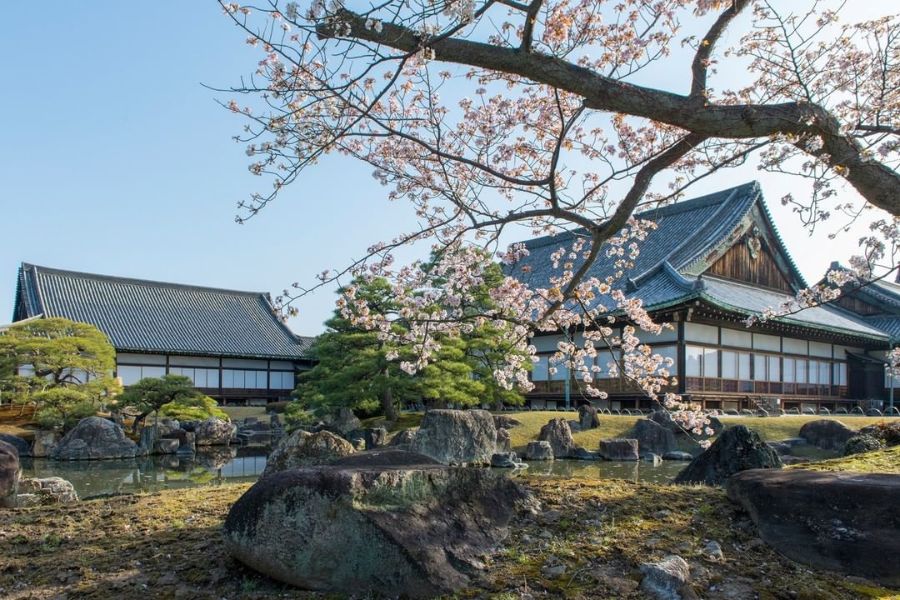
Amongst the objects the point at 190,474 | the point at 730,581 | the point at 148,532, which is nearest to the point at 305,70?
the point at 148,532

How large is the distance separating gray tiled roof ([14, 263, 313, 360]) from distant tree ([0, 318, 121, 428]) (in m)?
6.97

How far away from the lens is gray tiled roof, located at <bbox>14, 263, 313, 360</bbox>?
31297mm

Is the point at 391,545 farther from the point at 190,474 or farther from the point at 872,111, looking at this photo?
the point at 190,474

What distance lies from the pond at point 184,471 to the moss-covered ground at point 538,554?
570 centimetres

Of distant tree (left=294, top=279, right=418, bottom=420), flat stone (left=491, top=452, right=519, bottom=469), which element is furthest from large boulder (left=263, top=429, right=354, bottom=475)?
distant tree (left=294, top=279, right=418, bottom=420)

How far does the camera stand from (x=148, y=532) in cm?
498

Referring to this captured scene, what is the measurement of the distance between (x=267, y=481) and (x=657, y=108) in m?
3.58

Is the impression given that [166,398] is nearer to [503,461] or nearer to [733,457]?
[503,461]

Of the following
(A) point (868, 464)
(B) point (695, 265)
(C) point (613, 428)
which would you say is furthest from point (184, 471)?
(B) point (695, 265)

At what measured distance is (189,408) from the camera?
21156 millimetres

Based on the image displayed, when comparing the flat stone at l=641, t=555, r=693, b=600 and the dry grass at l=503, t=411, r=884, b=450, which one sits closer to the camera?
the flat stone at l=641, t=555, r=693, b=600

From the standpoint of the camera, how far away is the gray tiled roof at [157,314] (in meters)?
31.3

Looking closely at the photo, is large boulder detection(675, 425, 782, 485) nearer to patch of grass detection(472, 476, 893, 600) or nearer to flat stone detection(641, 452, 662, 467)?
patch of grass detection(472, 476, 893, 600)

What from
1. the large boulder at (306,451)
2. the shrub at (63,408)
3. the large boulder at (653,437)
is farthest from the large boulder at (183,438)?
the large boulder at (306,451)
